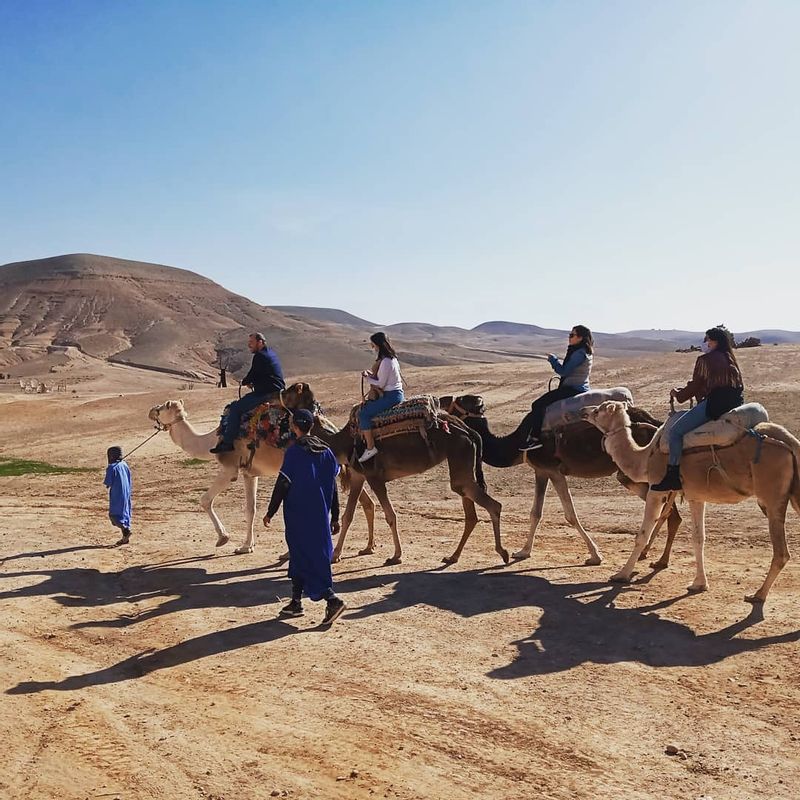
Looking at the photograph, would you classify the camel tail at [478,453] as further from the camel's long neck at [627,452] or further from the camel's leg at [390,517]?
the camel's long neck at [627,452]

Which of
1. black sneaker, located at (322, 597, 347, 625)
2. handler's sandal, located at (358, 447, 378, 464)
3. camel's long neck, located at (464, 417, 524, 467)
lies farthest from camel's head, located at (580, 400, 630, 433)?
black sneaker, located at (322, 597, 347, 625)

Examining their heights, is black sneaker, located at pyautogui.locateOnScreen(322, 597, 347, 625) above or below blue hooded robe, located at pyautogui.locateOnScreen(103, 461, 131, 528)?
below

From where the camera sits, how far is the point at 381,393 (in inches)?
445

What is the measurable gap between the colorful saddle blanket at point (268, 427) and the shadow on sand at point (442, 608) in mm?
1820

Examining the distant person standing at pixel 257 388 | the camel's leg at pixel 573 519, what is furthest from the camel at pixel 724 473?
the distant person standing at pixel 257 388

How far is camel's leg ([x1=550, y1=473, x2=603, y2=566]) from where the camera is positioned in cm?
1077

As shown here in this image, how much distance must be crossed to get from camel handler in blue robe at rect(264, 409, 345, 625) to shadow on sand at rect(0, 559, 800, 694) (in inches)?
16.1

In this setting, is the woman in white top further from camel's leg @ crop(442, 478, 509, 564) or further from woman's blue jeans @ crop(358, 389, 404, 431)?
camel's leg @ crop(442, 478, 509, 564)

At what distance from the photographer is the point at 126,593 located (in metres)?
9.92

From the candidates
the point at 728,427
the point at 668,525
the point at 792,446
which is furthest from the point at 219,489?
the point at 792,446

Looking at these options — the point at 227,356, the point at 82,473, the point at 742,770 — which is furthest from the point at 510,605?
the point at 227,356

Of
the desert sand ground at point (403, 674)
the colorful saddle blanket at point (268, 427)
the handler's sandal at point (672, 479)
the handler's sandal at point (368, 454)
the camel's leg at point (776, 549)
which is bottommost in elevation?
the desert sand ground at point (403, 674)

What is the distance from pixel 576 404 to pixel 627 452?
4.13 ft

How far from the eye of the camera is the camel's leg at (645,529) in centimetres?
946
